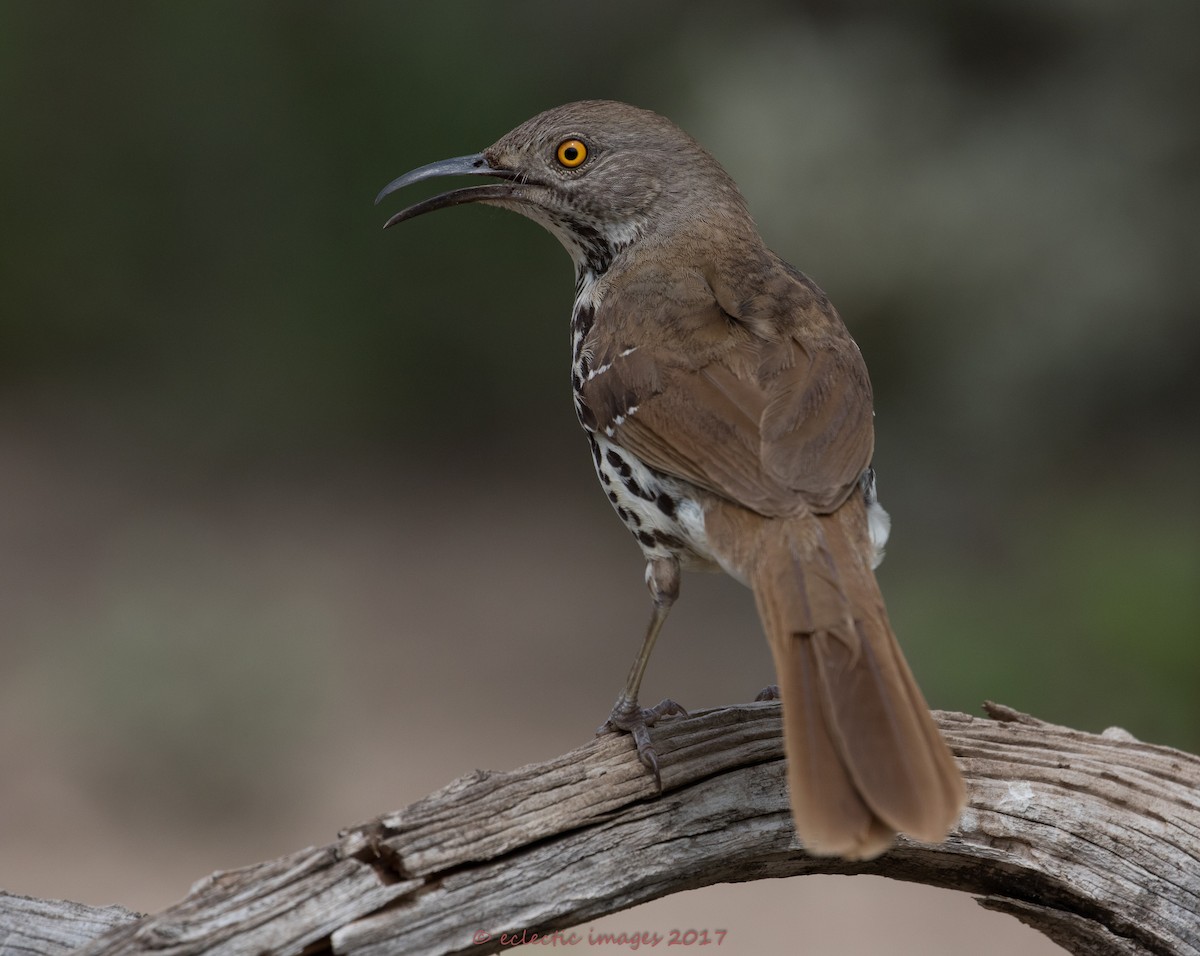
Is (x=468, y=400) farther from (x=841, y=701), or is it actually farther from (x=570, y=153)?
(x=841, y=701)

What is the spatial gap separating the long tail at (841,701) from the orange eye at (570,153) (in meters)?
1.67

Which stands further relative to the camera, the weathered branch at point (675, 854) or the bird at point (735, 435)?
the weathered branch at point (675, 854)

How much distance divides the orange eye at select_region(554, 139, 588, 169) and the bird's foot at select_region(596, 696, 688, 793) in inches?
69.5

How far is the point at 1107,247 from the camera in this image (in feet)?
28.6

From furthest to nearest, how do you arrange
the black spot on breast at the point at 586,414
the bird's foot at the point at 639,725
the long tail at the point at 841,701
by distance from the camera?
the black spot on breast at the point at 586,414
the bird's foot at the point at 639,725
the long tail at the point at 841,701

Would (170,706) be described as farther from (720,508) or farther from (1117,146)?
(1117,146)

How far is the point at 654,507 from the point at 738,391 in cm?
37

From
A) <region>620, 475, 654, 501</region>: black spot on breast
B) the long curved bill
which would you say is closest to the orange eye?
the long curved bill

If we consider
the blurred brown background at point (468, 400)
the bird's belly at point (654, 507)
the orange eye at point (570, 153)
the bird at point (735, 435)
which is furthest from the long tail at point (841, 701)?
the blurred brown background at point (468, 400)

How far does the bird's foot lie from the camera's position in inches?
144

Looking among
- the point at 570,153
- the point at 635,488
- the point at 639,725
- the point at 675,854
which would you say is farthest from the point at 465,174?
the point at 675,854

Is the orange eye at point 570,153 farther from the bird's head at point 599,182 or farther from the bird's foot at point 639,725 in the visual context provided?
the bird's foot at point 639,725

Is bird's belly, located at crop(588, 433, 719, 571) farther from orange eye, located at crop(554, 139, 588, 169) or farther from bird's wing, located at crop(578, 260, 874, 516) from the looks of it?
orange eye, located at crop(554, 139, 588, 169)

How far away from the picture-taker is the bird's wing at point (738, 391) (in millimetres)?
3512
